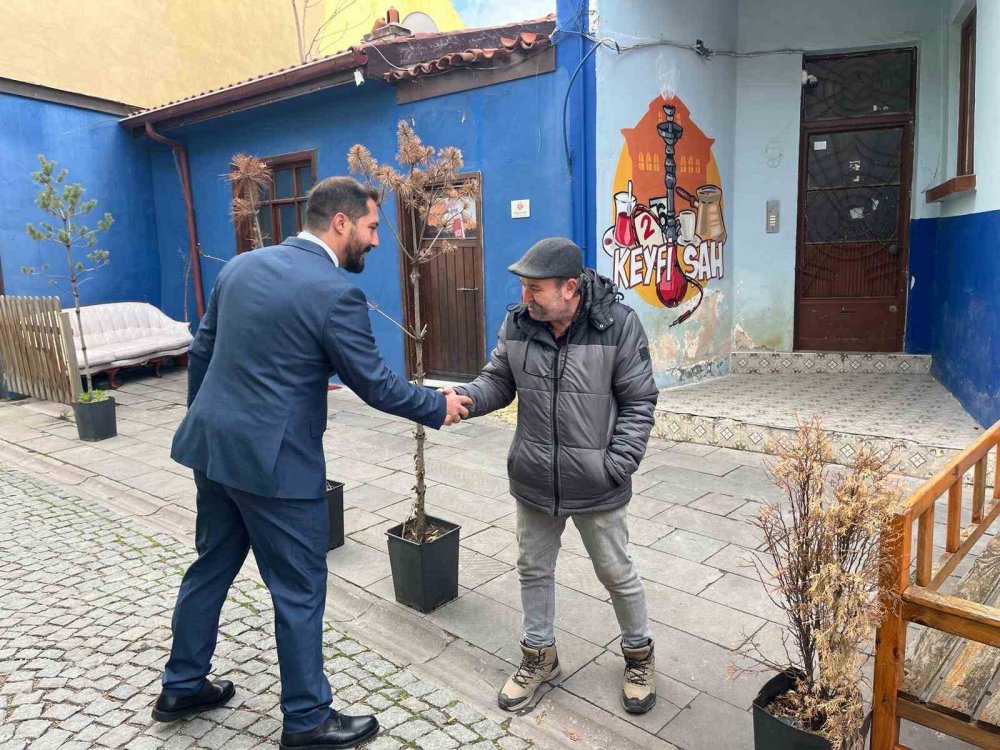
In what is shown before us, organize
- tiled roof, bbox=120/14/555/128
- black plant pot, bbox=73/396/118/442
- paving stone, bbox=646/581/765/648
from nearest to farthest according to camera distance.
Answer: paving stone, bbox=646/581/765/648 < black plant pot, bbox=73/396/118/442 < tiled roof, bbox=120/14/555/128

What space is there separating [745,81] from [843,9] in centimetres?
114

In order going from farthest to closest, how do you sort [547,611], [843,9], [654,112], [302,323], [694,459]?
[843,9]
[654,112]
[694,459]
[547,611]
[302,323]

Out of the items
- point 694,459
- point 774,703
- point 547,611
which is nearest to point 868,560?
point 774,703

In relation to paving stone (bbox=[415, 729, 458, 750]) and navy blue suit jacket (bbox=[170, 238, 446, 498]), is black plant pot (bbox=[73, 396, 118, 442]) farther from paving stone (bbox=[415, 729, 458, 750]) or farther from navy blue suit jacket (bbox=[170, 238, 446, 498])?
paving stone (bbox=[415, 729, 458, 750])

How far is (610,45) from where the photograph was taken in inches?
272

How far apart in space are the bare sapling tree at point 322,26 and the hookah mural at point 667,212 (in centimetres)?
1165

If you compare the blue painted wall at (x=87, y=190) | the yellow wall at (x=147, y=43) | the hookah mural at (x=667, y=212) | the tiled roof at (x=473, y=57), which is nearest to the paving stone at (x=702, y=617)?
the hookah mural at (x=667, y=212)

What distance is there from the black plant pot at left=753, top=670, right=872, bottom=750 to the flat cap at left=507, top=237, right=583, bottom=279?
1.52 metres

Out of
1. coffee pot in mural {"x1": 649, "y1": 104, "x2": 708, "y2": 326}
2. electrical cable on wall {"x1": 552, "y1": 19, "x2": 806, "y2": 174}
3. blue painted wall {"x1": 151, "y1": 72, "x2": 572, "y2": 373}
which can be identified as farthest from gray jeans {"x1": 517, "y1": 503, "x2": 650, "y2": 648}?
coffee pot in mural {"x1": 649, "y1": 104, "x2": 708, "y2": 326}

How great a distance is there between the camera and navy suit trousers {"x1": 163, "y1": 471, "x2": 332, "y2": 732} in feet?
8.78

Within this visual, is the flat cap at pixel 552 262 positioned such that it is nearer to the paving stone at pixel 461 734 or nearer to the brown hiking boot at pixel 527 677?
the brown hiking boot at pixel 527 677

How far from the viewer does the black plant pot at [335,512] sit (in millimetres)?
4426

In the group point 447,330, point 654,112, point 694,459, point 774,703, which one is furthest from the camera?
point 447,330

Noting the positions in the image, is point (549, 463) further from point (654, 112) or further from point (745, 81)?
point (745, 81)
